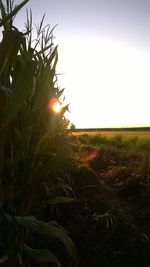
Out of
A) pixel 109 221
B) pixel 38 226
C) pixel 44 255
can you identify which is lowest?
pixel 109 221

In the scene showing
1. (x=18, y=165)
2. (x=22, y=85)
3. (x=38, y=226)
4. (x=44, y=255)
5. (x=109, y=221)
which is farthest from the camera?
(x=109, y=221)

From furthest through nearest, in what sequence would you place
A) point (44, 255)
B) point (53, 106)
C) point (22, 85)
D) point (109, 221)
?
point (109, 221) → point (53, 106) → point (44, 255) → point (22, 85)

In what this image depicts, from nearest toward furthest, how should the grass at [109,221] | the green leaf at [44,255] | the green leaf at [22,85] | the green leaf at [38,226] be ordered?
the green leaf at [22,85]
the green leaf at [38,226]
the green leaf at [44,255]
the grass at [109,221]

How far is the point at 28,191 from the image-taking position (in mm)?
2086

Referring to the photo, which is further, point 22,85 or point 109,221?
point 109,221

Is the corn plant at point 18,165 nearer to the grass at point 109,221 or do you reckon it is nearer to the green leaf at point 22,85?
the green leaf at point 22,85

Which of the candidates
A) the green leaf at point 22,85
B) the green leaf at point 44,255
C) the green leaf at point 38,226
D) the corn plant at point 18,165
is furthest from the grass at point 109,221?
the green leaf at point 22,85

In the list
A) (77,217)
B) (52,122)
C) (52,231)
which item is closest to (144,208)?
(77,217)

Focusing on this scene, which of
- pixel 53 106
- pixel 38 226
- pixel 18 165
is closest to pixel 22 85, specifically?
pixel 38 226

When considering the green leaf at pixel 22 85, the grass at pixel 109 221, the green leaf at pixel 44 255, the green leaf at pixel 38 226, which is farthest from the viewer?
the grass at pixel 109 221

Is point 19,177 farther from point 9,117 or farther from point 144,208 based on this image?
point 144,208

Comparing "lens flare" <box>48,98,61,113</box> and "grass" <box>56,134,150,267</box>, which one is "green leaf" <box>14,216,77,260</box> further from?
"lens flare" <box>48,98,61,113</box>

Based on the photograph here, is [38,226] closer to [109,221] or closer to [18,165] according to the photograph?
[18,165]

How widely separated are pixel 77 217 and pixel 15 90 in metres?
1.96
